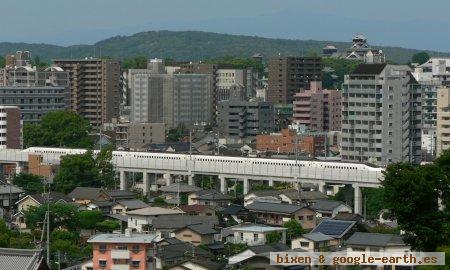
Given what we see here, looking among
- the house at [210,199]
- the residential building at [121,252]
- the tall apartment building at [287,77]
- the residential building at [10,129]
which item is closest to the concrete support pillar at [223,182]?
the house at [210,199]

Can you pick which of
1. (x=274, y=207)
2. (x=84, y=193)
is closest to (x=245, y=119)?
(x=84, y=193)

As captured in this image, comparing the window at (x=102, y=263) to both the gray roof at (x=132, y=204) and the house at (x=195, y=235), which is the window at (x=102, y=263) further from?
the gray roof at (x=132, y=204)

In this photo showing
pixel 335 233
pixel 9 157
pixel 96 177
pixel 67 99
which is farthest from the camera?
pixel 67 99

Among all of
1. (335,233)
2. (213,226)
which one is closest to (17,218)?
(213,226)

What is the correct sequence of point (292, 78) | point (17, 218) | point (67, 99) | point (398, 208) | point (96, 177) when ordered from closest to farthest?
point (398, 208), point (17, 218), point (96, 177), point (67, 99), point (292, 78)

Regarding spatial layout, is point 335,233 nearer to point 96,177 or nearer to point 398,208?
point 398,208

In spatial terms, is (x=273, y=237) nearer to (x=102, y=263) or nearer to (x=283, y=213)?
(x=283, y=213)

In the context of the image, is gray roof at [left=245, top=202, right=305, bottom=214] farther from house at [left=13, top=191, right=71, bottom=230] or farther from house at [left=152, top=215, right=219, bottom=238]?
house at [left=13, top=191, right=71, bottom=230]
